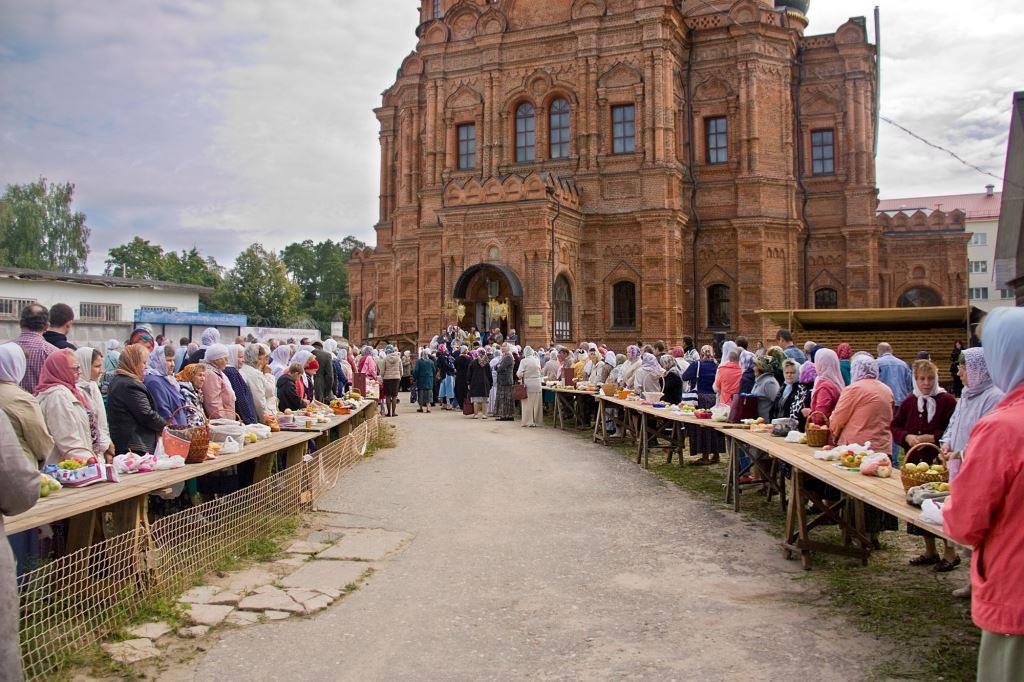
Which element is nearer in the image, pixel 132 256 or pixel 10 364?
pixel 10 364

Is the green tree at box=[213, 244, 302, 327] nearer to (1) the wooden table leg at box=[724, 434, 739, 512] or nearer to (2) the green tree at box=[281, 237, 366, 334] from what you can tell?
(2) the green tree at box=[281, 237, 366, 334]

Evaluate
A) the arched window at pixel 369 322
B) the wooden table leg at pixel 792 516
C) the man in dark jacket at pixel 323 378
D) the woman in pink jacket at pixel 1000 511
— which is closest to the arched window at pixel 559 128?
the arched window at pixel 369 322

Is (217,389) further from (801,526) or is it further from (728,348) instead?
(728,348)

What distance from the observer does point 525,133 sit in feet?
100

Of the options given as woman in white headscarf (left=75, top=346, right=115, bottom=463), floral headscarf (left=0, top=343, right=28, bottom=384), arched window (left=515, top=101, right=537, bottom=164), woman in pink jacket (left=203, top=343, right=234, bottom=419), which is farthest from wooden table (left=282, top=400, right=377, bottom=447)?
arched window (left=515, top=101, right=537, bottom=164)

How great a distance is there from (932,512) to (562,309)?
23.4 m

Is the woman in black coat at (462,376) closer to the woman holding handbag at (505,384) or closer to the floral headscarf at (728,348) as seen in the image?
the woman holding handbag at (505,384)

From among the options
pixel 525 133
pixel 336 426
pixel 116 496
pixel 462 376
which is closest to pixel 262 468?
pixel 116 496

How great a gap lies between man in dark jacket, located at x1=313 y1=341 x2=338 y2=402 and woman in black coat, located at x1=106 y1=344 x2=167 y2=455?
7.19m

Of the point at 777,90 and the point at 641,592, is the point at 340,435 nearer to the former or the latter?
the point at 641,592

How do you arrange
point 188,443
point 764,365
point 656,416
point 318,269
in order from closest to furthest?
point 188,443 → point 764,365 → point 656,416 → point 318,269

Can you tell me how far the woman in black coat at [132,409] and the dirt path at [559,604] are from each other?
234cm

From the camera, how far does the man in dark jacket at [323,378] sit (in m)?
14.7

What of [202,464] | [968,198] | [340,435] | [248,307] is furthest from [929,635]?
[968,198]
